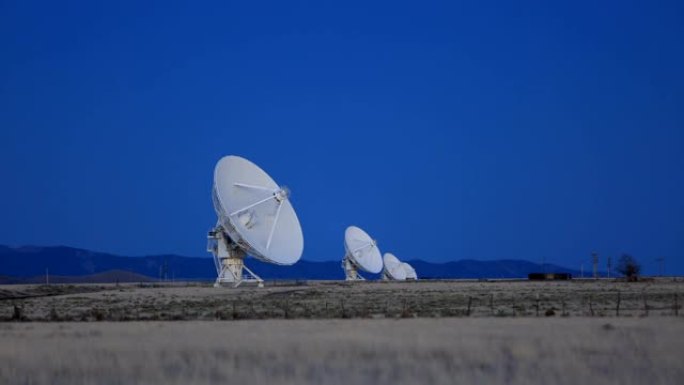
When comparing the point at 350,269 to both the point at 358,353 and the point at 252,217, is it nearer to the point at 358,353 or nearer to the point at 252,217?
the point at 252,217

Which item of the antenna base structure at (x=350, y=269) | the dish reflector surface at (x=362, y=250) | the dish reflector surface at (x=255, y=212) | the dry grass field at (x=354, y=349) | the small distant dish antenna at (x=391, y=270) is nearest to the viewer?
the dry grass field at (x=354, y=349)

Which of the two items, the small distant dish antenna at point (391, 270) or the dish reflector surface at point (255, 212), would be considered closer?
the dish reflector surface at point (255, 212)

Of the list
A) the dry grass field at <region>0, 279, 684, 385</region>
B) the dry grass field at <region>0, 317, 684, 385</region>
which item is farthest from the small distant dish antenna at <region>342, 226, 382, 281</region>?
the dry grass field at <region>0, 317, 684, 385</region>

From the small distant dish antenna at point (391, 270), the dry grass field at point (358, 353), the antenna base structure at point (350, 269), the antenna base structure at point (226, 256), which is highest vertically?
the small distant dish antenna at point (391, 270)

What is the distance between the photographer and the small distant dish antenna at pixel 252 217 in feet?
199

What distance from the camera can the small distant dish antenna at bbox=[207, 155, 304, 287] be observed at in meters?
60.7

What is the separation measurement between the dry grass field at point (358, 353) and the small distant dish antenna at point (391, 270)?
91941mm

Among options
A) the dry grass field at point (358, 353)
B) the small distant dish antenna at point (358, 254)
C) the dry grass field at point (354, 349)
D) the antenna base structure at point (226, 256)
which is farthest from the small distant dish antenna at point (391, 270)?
the dry grass field at point (358, 353)

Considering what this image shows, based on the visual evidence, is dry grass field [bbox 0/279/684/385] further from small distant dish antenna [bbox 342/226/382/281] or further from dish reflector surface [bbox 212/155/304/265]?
small distant dish antenna [bbox 342/226/382/281]

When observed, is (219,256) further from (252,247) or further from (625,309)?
(625,309)

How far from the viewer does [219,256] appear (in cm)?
6706

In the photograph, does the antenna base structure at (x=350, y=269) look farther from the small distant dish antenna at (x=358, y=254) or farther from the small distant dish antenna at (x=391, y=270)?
the small distant dish antenna at (x=391, y=270)

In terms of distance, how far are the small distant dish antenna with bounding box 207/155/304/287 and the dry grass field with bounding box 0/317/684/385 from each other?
107 ft

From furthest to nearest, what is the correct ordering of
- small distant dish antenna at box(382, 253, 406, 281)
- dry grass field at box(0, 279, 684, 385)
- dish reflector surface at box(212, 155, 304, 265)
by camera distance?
1. small distant dish antenna at box(382, 253, 406, 281)
2. dish reflector surface at box(212, 155, 304, 265)
3. dry grass field at box(0, 279, 684, 385)
